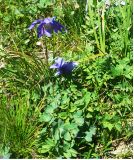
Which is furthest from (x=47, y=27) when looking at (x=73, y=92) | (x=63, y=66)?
(x=73, y=92)

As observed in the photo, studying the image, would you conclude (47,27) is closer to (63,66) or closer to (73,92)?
(63,66)

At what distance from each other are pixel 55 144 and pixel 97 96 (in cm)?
39

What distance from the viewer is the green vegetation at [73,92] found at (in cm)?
198

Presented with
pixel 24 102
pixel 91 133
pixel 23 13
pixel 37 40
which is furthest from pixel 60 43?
pixel 91 133

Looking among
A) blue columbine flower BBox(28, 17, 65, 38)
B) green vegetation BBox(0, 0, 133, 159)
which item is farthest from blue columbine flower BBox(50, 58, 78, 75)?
blue columbine flower BBox(28, 17, 65, 38)

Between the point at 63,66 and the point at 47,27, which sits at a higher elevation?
the point at 47,27

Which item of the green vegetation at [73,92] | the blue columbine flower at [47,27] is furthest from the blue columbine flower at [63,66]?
the blue columbine flower at [47,27]

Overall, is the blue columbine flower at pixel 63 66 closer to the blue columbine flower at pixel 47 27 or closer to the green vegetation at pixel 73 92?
the green vegetation at pixel 73 92

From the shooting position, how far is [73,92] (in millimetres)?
2121

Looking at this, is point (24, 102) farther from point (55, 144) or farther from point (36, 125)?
point (55, 144)

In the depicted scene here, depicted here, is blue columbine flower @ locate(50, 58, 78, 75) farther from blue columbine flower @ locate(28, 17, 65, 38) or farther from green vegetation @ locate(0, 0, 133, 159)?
blue columbine flower @ locate(28, 17, 65, 38)

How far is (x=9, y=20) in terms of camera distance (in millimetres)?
2852

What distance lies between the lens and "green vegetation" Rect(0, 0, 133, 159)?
1.98 m

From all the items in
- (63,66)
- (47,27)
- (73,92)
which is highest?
(47,27)
